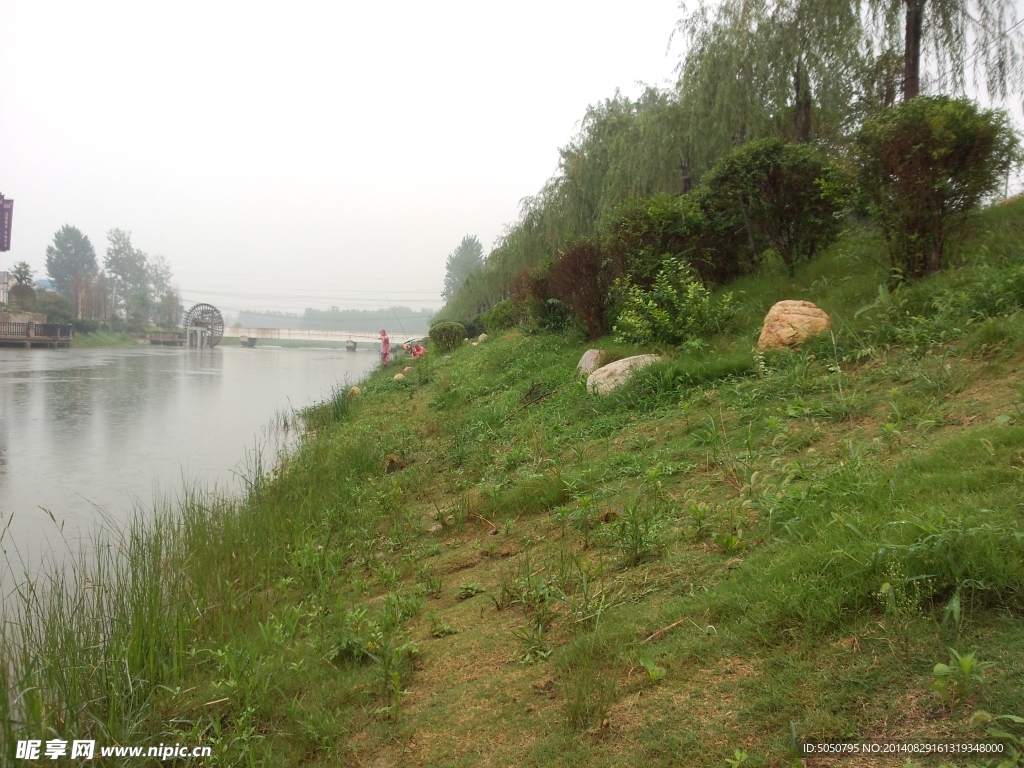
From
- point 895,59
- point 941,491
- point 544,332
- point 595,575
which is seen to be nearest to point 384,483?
point 595,575

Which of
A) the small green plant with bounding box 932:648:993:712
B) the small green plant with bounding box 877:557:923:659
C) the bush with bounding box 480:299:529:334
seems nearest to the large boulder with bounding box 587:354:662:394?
the small green plant with bounding box 877:557:923:659

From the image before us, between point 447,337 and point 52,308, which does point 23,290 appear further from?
point 447,337

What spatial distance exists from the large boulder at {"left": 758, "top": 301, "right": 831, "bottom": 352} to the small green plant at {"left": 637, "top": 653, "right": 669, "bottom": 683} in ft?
13.4

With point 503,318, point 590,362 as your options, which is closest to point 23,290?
point 503,318

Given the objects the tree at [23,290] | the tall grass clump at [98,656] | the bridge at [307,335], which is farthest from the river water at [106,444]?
the bridge at [307,335]

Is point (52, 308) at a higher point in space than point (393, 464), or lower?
higher

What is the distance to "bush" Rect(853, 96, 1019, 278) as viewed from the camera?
17.2ft

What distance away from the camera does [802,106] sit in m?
10.3

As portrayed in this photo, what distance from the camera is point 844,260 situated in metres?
7.21

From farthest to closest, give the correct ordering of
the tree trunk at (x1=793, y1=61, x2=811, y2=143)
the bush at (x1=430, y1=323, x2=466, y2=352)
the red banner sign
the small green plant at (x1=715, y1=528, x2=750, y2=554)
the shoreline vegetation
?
the red banner sign
the bush at (x1=430, y1=323, x2=466, y2=352)
the tree trunk at (x1=793, y1=61, x2=811, y2=143)
the small green plant at (x1=715, y1=528, x2=750, y2=554)
the shoreline vegetation

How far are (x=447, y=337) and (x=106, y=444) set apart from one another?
12.1m

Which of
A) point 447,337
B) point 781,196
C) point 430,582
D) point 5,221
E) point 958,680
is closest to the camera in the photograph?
point 958,680

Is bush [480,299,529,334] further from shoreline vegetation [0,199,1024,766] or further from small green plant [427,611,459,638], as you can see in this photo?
small green plant [427,611,459,638]

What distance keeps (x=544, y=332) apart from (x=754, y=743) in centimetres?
1029
